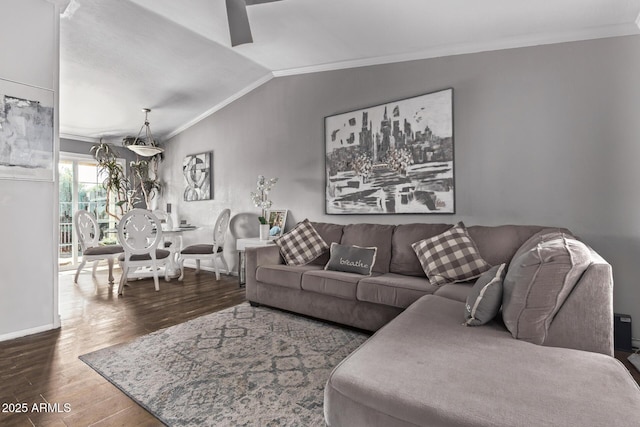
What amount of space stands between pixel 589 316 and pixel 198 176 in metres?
5.52

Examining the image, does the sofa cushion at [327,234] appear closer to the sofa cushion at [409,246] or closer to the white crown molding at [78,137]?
the sofa cushion at [409,246]

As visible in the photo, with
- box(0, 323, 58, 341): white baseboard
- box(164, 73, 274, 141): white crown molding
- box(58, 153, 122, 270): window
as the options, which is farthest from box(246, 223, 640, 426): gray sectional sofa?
box(58, 153, 122, 270): window

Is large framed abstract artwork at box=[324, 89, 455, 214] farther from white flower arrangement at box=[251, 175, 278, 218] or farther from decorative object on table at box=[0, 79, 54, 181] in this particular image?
decorative object on table at box=[0, 79, 54, 181]

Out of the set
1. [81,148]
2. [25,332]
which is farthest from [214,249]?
[81,148]

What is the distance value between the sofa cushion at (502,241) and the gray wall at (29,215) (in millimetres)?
3713

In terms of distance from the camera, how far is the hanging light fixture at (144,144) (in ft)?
16.4

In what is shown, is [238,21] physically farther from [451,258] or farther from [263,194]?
[451,258]

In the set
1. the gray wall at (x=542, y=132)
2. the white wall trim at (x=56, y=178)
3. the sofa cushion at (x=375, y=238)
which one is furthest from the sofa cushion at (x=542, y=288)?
the white wall trim at (x=56, y=178)

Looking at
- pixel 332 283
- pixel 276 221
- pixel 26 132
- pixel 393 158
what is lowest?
pixel 332 283

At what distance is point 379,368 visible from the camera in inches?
46.6

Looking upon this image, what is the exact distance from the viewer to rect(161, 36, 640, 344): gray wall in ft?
8.20

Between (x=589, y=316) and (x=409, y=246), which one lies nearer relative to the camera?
(x=589, y=316)

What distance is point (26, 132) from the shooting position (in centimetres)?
271

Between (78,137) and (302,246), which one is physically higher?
(78,137)
